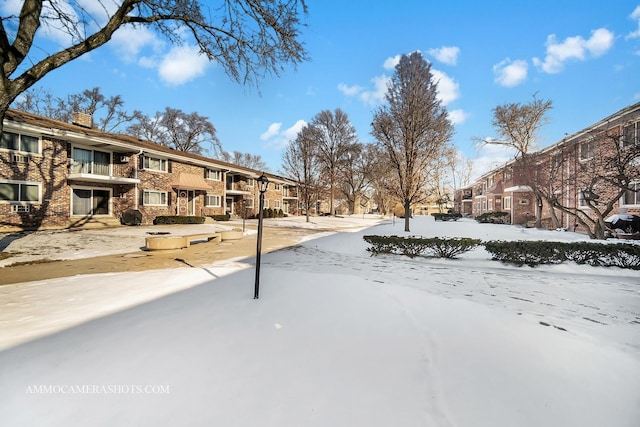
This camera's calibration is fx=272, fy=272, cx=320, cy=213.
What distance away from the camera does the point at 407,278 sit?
262 inches

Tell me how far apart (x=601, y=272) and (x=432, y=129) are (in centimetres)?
940

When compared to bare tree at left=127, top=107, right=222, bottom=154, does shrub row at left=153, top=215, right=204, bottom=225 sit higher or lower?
lower

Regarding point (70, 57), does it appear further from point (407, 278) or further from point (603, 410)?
point (603, 410)

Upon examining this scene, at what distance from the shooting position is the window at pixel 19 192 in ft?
47.4

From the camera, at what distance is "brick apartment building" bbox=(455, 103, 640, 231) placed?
12552mm

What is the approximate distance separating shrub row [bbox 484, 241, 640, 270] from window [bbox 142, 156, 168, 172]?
76.5ft

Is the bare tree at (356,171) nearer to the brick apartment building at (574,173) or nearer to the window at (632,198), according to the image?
the brick apartment building at (574,173)

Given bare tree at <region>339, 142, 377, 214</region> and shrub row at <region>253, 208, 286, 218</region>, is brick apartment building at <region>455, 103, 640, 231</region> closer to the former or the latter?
bare tree at <region>339, 142, 377, 214</region>

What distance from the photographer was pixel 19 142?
14.8 metres

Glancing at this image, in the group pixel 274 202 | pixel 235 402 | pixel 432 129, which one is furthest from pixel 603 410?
pixel 274 202

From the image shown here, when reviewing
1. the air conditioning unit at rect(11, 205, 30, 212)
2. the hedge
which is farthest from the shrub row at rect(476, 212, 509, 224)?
the air conditioning unit at rect(11, 205, 30, 212)

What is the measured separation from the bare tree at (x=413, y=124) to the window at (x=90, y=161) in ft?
62.0

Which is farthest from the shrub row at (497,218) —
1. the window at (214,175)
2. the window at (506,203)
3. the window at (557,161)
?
the window at (214,175)

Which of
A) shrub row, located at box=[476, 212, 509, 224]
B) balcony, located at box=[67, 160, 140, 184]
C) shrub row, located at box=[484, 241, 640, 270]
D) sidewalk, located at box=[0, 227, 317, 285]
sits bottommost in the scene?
sidewalk, located at box=[0, 227, 317, 285]
